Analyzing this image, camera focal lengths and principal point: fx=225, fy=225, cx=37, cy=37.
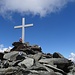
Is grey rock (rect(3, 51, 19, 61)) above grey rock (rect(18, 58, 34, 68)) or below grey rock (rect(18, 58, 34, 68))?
above

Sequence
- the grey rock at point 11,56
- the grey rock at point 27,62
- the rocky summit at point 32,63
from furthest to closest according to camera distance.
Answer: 1. the grey rock at point 11,56
2. the grey rock at point 27,62
3. the rocky summit at point 32,63

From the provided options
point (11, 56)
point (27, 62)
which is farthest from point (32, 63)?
point (11, 56)

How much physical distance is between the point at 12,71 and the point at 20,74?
1.33 meters

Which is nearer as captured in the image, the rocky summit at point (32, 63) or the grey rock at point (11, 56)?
the rocky summit at point (32, 63)

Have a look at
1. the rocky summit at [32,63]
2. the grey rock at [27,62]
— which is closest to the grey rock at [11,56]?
the rocky summit at [32,63]

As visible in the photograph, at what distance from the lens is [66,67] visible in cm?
3141

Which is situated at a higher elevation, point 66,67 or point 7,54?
point 7,54

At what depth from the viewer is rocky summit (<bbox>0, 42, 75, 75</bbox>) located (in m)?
27.9

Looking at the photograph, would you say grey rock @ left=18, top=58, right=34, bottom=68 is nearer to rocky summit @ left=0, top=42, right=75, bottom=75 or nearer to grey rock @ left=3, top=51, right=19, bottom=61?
rocky summit @ left=0, top=42, right=75, bottom=75

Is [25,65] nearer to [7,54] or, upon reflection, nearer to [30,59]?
[30,59]

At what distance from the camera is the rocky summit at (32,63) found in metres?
27.9

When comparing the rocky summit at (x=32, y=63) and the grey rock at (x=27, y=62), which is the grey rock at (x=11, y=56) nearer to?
the rocky summit at (x=32, y=63)

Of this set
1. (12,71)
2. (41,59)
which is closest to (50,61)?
(41,59)

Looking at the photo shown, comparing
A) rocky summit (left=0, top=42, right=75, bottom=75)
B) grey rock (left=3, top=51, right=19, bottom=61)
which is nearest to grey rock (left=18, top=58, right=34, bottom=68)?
rocky summit (left=0, top=42, right=75, bottom=75)
